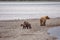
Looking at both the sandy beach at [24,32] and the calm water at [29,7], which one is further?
the calm water at [29,7]

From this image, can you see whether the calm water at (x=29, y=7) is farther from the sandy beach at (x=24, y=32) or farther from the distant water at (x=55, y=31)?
the distant water at (x=55, y=31)

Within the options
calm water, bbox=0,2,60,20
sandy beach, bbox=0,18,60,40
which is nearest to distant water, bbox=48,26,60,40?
sandy beach, bbox=0,18,60,40

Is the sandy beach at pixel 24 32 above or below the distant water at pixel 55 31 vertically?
above

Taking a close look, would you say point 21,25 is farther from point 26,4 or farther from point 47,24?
point 26,4

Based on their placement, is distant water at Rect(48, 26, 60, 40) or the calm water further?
the calm water

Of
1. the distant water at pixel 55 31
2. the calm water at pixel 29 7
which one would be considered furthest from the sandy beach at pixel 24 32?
the calm water at pixel 29 7

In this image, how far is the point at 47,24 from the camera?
2.02 meters

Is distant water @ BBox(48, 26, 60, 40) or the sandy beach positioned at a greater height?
the sandy beach

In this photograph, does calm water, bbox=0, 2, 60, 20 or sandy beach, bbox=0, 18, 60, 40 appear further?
calm water, bbox=0, 2, 60, 20

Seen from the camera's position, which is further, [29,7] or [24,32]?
[29,7]

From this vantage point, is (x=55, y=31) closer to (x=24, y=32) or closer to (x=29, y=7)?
(x=24, y=32)

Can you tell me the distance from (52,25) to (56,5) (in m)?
1.42

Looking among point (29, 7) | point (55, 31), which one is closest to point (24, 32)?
point (55, 31)

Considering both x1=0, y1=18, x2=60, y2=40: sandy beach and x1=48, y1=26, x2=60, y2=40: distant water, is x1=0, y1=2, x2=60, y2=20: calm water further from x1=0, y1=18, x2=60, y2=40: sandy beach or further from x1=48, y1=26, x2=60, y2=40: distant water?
x1=48, y1=26, x2=60, y2=40: distant water
